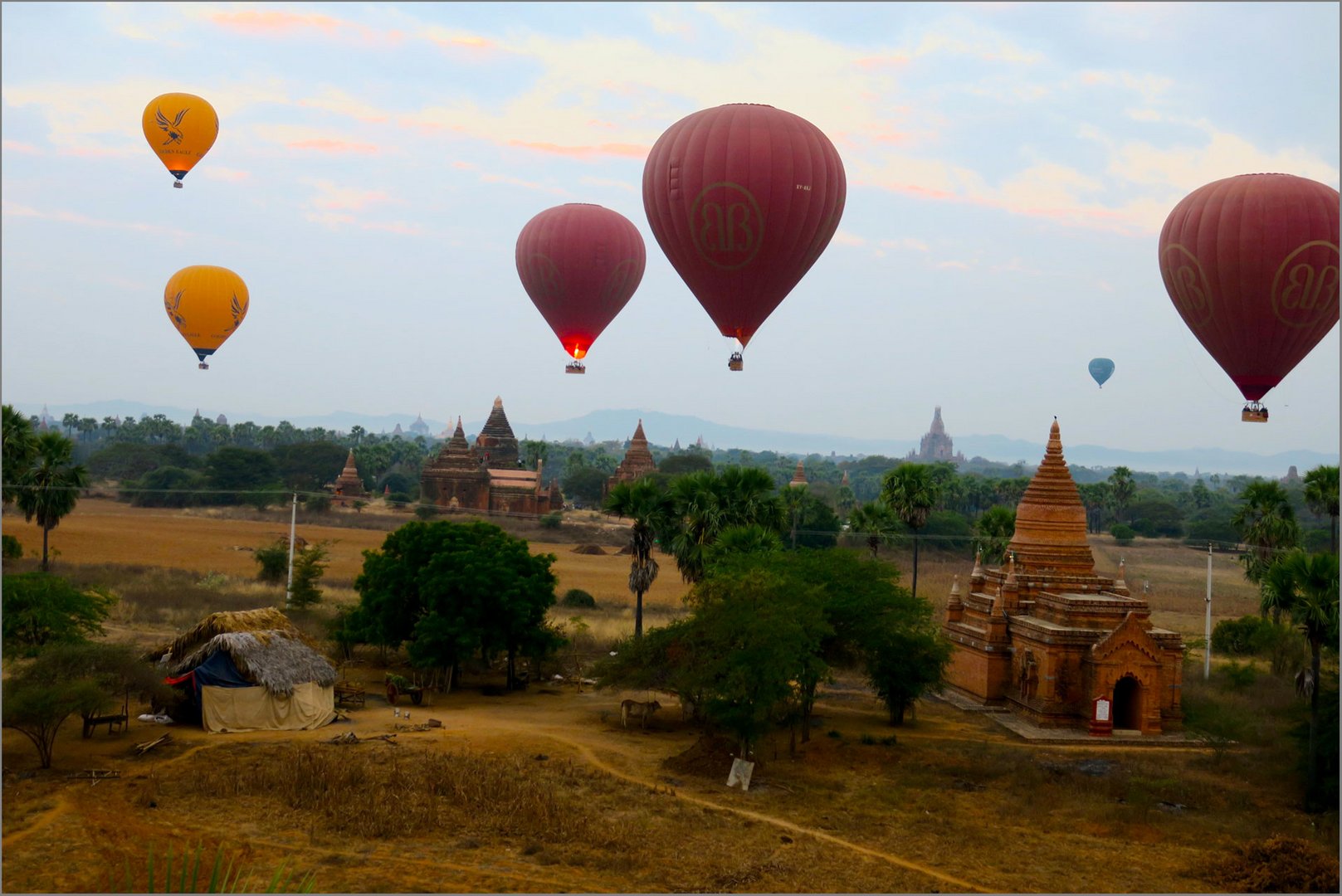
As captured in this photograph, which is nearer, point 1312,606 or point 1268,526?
point 1312,606

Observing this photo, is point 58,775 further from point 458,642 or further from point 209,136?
point 209,136

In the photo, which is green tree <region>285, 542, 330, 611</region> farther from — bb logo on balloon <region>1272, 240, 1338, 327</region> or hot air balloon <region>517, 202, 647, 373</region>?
bb logo on balloon <region>1272, 240, 1338, 327</region>

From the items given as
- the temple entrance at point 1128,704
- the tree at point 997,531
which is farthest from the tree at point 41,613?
the tree at point 997,531

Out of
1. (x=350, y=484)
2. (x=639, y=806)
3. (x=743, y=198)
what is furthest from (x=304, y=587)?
(x=350, y=484)

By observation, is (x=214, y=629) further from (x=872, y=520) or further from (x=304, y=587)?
(x=872, y=520)

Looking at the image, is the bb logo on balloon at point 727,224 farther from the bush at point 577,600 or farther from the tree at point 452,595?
the bush at point 577,600

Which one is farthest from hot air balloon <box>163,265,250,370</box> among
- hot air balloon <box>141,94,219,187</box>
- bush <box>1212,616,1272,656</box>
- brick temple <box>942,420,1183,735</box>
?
bush <box>1212,616,1272,656</box>
